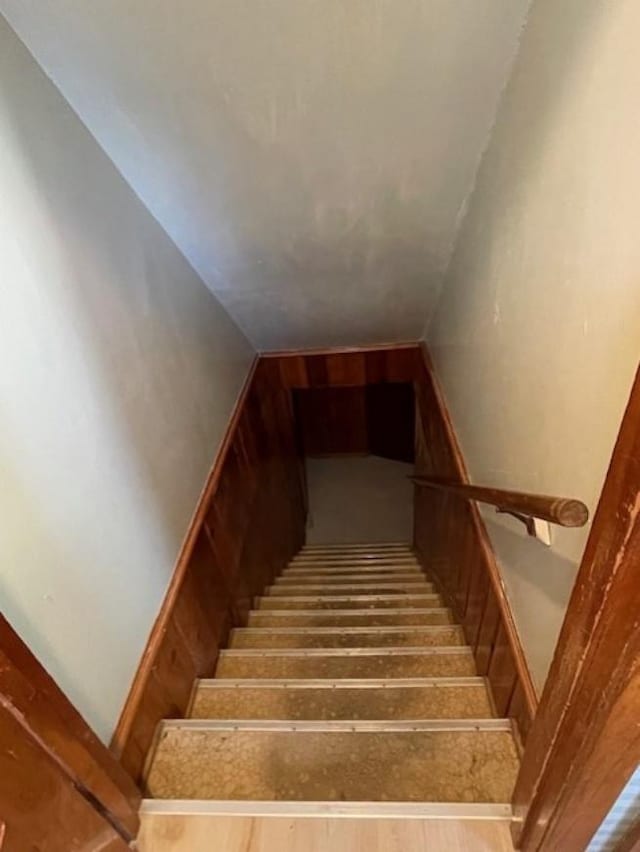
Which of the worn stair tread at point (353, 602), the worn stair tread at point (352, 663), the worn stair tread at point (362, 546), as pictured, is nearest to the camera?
the worn stair tread at point (352, 663)

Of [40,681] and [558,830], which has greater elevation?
[40,681]

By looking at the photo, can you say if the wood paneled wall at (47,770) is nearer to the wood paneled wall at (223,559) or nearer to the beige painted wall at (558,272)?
the wood paneled wall at (223,559)

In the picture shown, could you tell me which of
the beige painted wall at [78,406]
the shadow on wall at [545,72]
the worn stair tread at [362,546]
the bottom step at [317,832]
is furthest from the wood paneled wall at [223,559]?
the shadow on wall at [545,72]

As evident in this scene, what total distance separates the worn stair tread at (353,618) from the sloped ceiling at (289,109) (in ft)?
5.30

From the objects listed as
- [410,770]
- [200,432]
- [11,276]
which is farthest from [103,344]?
[410,770]

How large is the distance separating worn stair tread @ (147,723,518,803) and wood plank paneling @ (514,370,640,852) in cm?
37

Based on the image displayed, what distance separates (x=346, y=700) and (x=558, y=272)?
57.6 inches

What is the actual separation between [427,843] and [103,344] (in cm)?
146

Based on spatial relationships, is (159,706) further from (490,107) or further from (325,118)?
(490,107)

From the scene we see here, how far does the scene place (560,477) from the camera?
110cm

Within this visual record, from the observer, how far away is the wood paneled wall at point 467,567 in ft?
4.80

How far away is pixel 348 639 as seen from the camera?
7.18 feet

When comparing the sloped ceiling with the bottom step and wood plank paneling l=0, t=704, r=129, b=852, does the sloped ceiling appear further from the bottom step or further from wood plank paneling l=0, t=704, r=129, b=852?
the bottom step

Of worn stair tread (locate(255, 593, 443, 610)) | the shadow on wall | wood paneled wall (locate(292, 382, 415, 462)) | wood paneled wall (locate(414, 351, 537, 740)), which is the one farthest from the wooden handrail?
wood paneled wall (locate(292, 382, 415, 462))
